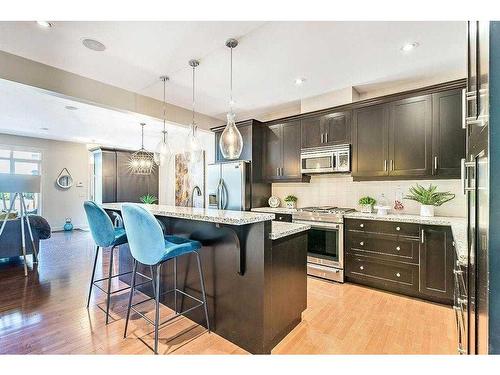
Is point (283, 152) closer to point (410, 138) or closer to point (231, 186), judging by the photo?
point (231, 186)

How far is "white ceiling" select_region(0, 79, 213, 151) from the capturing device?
4.07 meters

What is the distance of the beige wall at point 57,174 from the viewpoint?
7.12m

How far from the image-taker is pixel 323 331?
215 centimetres

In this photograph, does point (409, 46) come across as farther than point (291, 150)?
No

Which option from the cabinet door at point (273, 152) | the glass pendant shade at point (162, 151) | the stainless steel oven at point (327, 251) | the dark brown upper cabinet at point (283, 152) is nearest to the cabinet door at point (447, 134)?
the stainless steel oven at point (327, 251)

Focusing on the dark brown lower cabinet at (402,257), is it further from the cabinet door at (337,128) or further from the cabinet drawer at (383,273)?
the cabinet door at (337,128)

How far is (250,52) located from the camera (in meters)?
2.62

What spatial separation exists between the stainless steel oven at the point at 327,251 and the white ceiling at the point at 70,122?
122 inches

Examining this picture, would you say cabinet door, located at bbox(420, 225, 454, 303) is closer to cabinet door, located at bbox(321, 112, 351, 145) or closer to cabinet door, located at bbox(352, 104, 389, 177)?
cabinet door, located at bbox(352, 104, 389, 177)

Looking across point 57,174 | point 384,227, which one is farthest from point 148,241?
point 57,174

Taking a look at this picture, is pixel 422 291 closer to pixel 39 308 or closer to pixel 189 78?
pixel 189 78

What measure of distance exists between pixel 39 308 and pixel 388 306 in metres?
3.69

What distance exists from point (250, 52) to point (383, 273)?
9.88 ft
